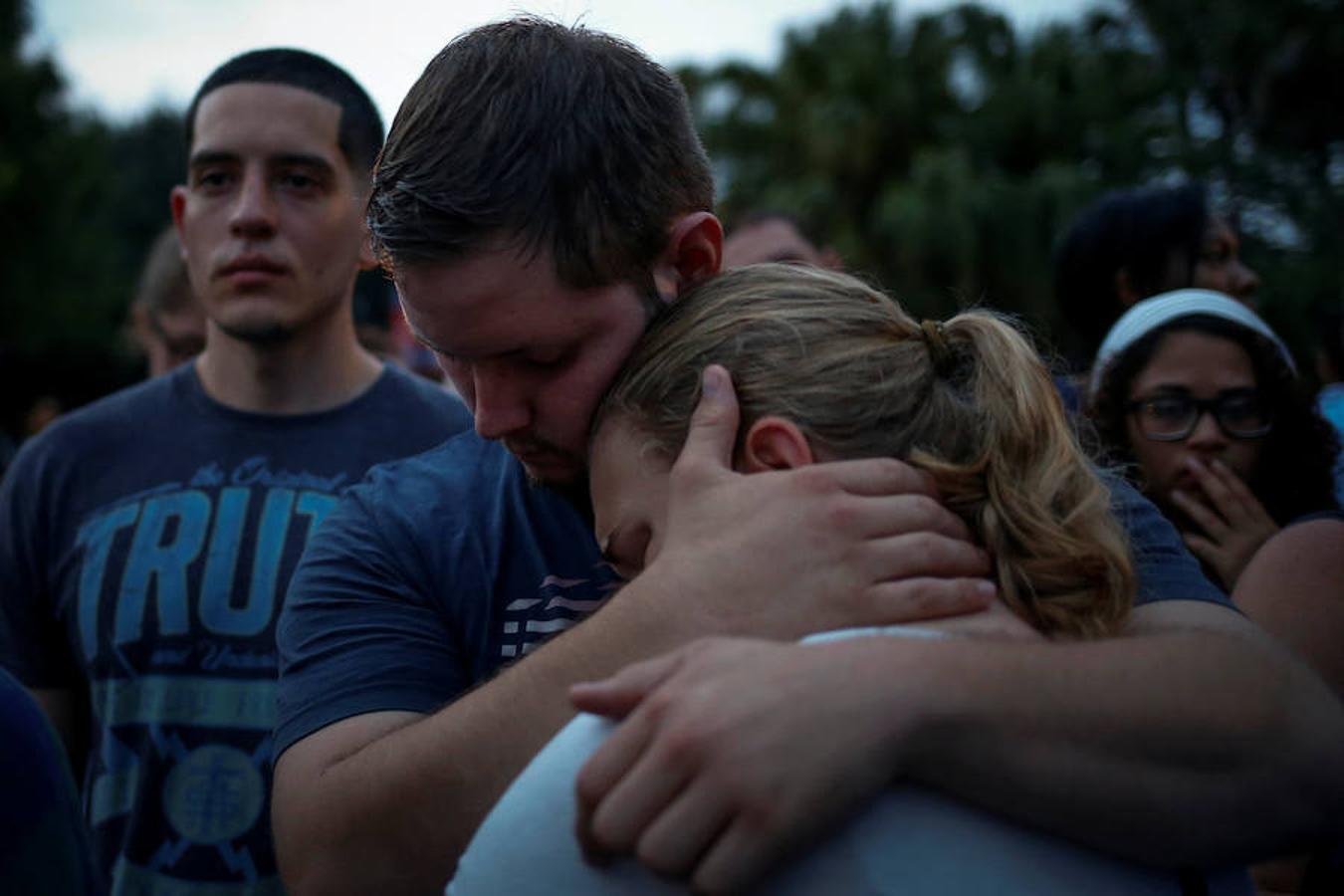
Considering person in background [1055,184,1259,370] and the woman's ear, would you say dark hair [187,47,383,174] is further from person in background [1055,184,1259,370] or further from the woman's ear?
person in background [1055,184,1259,370]

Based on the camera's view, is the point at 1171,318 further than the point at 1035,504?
Yes

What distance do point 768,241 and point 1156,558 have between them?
411 cm

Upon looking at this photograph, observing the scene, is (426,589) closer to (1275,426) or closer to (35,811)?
(35,811)

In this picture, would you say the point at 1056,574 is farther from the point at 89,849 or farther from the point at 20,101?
the point at 20,101

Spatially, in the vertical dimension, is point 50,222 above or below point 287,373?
below

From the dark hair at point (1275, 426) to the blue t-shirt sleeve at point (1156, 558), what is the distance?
4.23ft

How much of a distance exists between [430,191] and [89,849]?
96 cm

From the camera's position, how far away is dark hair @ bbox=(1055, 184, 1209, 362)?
4324 millimetres

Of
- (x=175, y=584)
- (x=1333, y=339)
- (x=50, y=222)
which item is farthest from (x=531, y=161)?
(x=50, y=222)

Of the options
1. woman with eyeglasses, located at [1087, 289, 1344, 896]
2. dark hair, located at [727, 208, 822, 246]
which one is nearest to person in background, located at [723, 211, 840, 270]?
dark hair, located at [727, 208, 822, 246]

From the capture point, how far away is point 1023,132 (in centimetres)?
2519

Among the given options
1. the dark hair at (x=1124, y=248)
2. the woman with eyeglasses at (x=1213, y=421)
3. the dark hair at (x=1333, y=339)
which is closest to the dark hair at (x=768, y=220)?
the dark hair at (x=1124, y=248)

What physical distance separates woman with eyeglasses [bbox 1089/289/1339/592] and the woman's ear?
1789 mm

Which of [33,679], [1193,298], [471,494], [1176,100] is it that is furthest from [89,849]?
[1176,100]
